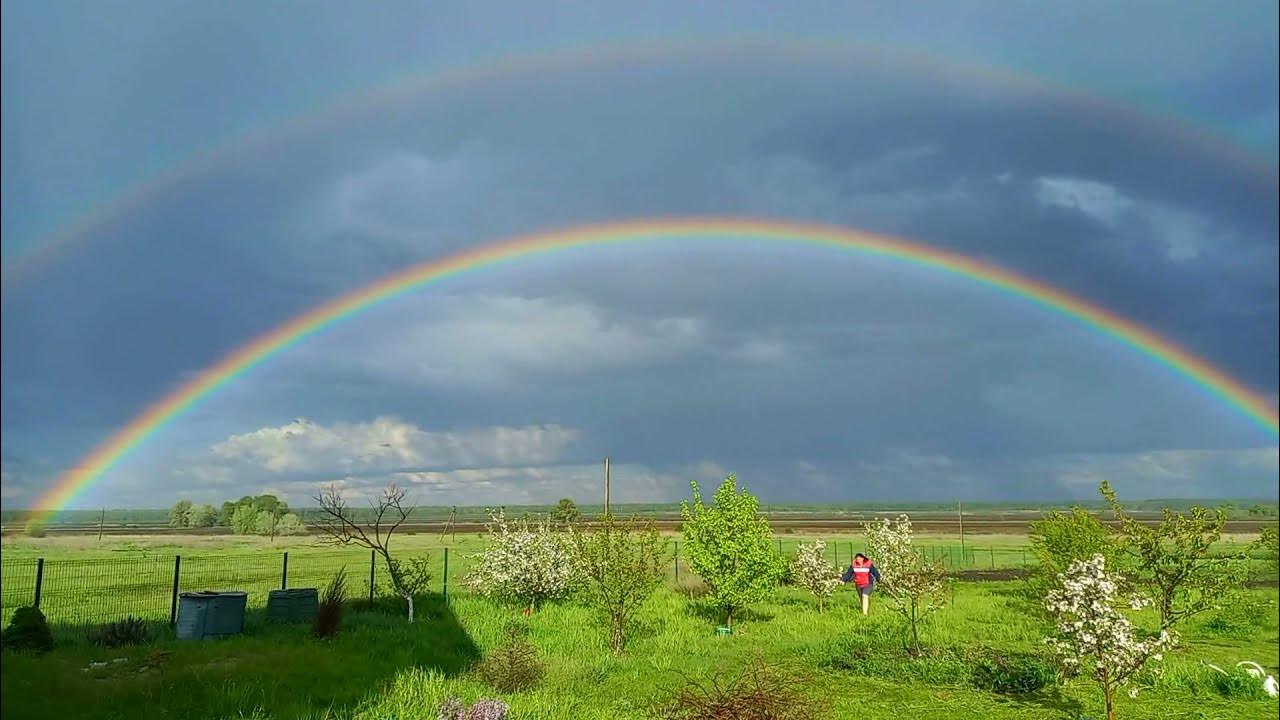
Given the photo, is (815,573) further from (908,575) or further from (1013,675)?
(1013,675)

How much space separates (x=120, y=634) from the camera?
14.9m

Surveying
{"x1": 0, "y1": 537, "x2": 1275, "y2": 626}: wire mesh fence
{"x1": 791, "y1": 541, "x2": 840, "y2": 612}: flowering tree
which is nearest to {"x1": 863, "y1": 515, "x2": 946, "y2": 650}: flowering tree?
{"x1": 0, "y1": 537, "x2": 1275, "y2": 626}: wire mesh fence

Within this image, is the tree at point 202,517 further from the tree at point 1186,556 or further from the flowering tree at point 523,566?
the tree at point 1186,556

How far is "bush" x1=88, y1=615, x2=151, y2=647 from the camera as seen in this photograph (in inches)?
576

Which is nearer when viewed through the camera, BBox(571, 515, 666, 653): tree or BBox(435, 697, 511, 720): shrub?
BBox(435, 697, 511, 720): shrub

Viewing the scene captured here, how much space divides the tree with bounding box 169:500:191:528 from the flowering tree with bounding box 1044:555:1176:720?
120 meters

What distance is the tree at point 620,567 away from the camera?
59.3ft

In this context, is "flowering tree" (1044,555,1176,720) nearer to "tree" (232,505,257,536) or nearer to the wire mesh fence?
the wire mesh fence

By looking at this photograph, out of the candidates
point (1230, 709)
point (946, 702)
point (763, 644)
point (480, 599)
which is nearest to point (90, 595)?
point (480, 599)

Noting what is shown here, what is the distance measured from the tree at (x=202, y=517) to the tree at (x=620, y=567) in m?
108

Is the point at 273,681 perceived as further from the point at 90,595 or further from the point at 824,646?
the point at 90,595

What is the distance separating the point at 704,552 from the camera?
2164 cm

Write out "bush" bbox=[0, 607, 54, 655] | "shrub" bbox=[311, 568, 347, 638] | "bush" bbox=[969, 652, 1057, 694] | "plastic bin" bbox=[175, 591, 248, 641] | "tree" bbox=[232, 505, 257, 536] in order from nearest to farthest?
"bush" bbox=[0, 607, 54, 655] → "bush" bbox=[969, 652, 1057, 694] → "plastic bin" bbox=[175, 591, 248, 641] → "shrub" bbox=[311, 568, 347, 638] → "tree" bbox=[232, 505, 257, 536]

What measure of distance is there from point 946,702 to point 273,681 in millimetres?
10629
